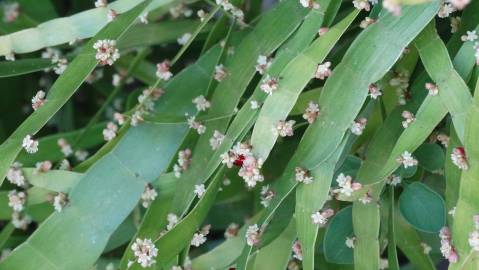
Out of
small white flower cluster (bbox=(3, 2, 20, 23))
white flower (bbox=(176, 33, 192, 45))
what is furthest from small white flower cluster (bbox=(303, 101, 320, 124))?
small white flower cluster (bbox=(3, 2, 20, 23))

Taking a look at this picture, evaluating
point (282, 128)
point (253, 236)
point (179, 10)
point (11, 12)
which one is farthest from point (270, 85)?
point (11, 12)

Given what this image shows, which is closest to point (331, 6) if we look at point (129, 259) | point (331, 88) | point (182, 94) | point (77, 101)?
point (331, 88)

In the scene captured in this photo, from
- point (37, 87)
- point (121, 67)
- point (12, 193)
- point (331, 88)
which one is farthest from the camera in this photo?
point (37, 87)

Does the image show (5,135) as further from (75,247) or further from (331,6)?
(331,6)

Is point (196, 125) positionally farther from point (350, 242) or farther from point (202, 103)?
point (350, 242)

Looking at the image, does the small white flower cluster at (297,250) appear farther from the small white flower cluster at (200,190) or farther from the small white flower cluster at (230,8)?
the small white flower cluster at (230,8)

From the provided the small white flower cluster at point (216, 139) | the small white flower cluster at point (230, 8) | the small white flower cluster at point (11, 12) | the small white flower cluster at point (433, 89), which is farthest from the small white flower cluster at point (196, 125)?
the small white flower cluster at point (11, 12)

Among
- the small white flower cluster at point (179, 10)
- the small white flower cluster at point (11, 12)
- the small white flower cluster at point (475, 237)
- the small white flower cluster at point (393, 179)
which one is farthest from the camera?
the small white flower cluster at point (11, 12)
